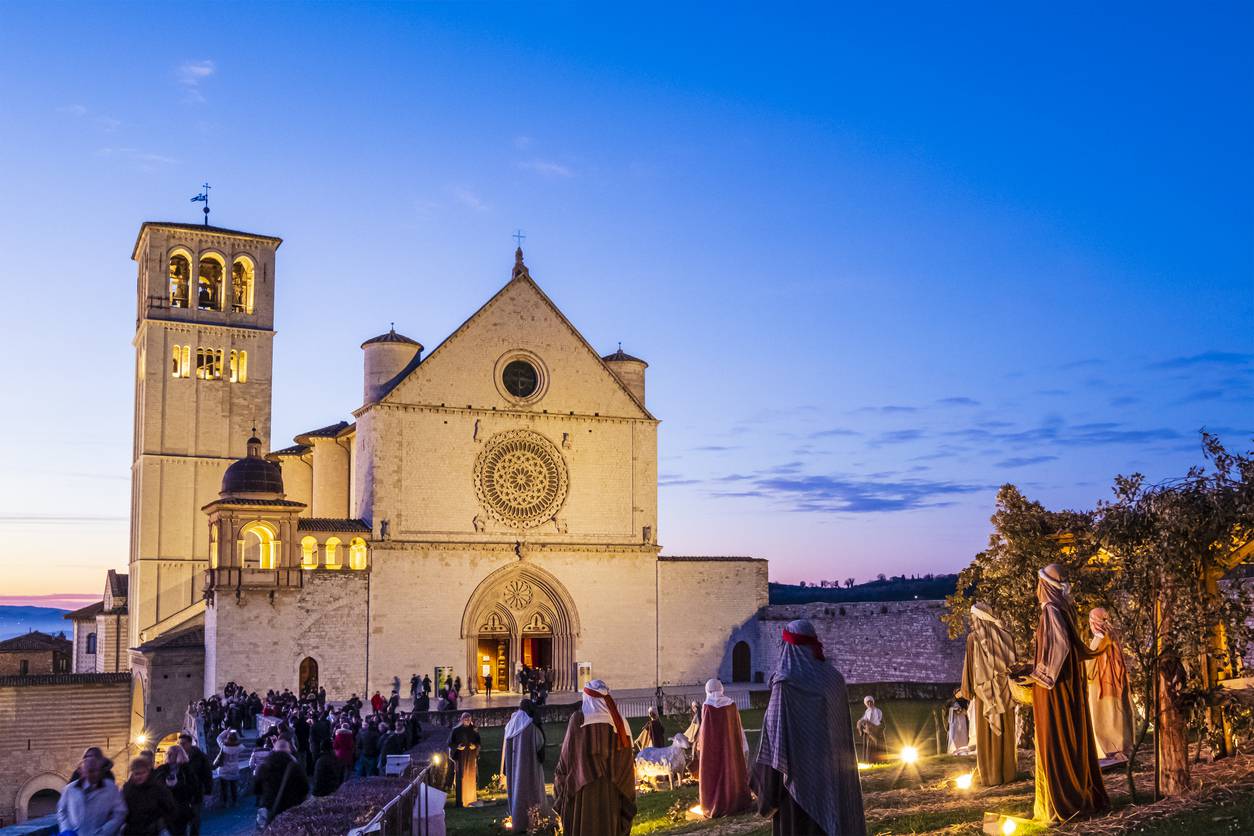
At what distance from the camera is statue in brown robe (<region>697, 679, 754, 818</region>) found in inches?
523

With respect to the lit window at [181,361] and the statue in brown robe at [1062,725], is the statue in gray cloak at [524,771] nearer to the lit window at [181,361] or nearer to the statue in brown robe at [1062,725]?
the statue in brown robe at [1062,725]

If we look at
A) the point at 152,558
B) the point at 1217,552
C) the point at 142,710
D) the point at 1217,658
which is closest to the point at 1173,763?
the point at 1217,658

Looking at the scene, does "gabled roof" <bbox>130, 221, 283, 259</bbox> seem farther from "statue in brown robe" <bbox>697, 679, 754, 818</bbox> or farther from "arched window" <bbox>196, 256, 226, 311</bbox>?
"statue in brown robe" <bbox>697, 679, 754, 818</bbox>

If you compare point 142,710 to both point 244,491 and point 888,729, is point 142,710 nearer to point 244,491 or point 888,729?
point 244,491

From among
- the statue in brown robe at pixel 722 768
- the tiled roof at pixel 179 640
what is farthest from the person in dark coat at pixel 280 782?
the tiled roof at pixel 179 640

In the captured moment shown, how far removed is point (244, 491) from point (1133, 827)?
108ft

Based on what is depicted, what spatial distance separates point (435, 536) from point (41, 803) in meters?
16.8

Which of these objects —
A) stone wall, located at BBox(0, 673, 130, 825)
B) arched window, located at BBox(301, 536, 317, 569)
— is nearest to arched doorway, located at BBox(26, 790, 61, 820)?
stone wall, located at BBox(0, 673, 130, 825)

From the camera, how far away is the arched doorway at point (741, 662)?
43562 millimetres

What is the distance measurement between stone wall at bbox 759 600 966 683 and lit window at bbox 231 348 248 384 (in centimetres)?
2407

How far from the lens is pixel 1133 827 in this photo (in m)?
9.38

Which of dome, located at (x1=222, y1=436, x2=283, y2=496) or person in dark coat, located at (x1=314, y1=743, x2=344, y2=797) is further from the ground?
dome, located at (x1=222, y1=436, x2=283, y2=496)

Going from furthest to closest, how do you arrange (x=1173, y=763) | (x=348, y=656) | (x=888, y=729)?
(x=348, y=656)
(x=888, y=729)
(x=1173, y=763)

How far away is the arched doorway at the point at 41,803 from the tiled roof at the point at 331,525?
12815 mm
